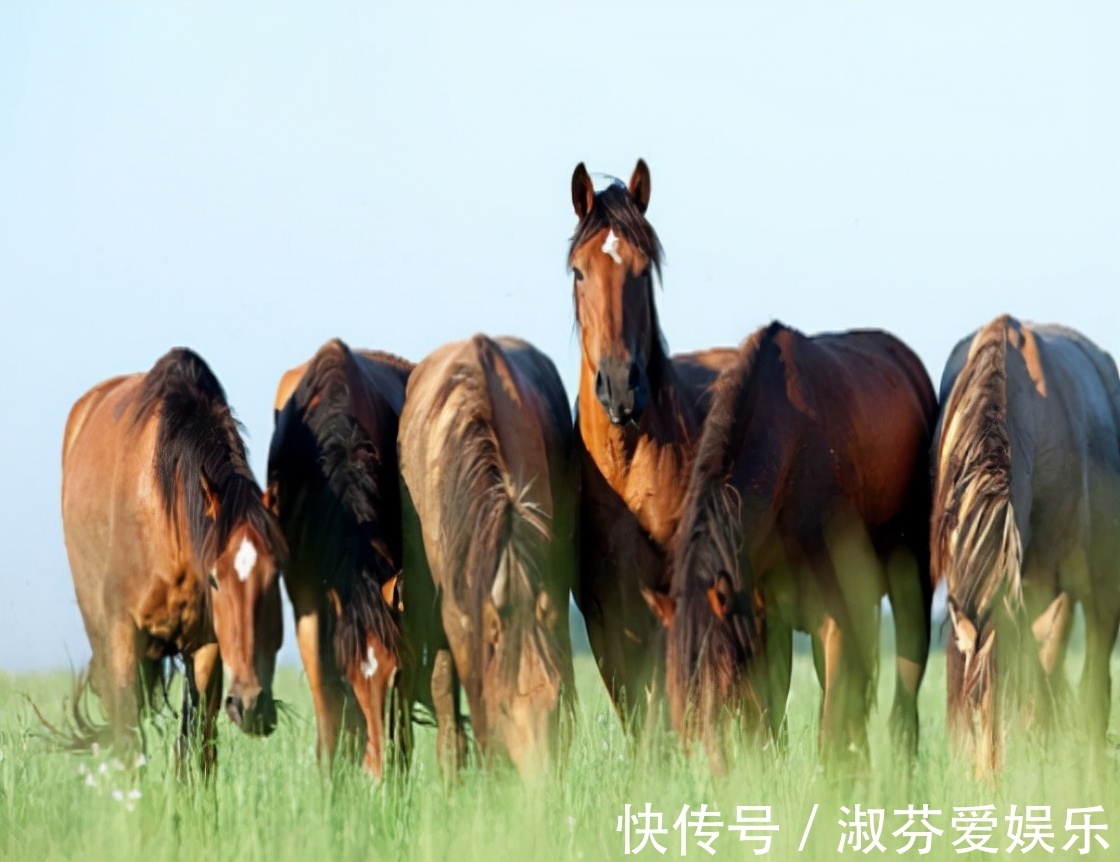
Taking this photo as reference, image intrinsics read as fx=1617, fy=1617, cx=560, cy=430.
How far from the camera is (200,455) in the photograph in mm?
7277

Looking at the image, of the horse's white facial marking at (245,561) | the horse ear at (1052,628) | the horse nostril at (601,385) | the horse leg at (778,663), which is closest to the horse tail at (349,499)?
Result: the horse's white facial marking at (245,561)

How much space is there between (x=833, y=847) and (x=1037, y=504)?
9.89 feet

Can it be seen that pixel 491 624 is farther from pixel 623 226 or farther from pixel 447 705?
pixel 623 226

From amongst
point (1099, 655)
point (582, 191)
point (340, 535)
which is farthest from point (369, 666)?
point (1099, 655)

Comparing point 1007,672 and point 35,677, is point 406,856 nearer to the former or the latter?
point 1007,672

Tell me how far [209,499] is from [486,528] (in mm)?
1272

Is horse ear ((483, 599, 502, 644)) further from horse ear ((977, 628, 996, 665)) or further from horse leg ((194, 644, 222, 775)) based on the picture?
horse ear ((977, 628, 996, 665))

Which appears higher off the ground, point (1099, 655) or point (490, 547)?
point (490, 547)

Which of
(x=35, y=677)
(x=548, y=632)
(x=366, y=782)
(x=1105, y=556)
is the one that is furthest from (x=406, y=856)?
(x=35, y=677)

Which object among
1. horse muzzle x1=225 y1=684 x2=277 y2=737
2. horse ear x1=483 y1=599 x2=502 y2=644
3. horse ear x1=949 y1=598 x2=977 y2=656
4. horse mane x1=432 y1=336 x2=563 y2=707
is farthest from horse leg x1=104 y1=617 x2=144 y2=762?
horse ear x1=949 y1=598 x2=977 y2=656

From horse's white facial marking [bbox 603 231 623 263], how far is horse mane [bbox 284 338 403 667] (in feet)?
4.84

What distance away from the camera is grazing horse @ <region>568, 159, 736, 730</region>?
7656mm

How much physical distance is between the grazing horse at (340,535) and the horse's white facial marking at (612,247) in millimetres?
1475

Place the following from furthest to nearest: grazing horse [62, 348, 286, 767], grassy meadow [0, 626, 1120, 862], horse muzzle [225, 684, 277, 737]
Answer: grazing horse [62, 348, 286, 767], horse muzzle [225, 684, 277, 737], grassy meadow [0, 626, 1120, 862]
